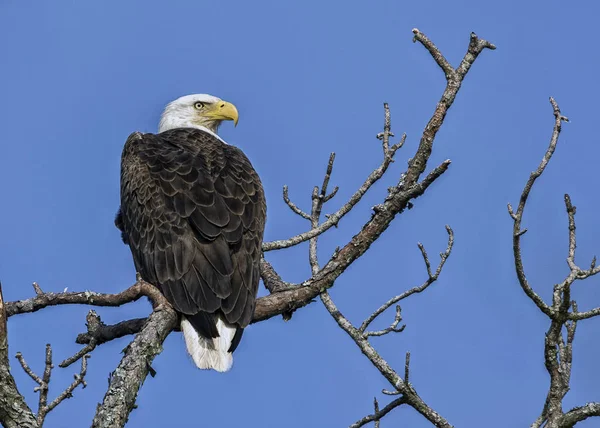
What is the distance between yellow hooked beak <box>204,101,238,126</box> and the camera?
10.4 m

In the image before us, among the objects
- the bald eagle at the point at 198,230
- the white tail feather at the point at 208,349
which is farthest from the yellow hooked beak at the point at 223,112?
the white tail feather at the point at 208,349

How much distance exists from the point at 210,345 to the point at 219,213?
1161 mm

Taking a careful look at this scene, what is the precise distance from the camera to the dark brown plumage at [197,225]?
6.96m

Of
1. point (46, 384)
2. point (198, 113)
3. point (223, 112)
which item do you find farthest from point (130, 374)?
point (198, 113)

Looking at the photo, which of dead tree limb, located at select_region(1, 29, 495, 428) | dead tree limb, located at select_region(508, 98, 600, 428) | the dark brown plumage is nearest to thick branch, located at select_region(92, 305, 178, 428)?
dead tree limb, located at select_region(1, 29, 495, 428)

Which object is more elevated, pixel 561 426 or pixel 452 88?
pixel 452 88

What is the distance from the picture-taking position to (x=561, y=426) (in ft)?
18.4

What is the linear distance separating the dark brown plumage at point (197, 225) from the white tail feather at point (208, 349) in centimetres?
6

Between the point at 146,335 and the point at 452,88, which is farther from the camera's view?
the point at 452,88

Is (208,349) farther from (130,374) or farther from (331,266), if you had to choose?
(130,374)

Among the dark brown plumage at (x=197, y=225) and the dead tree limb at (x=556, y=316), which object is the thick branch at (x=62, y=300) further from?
the dead tree limb at (x=556, y=316)

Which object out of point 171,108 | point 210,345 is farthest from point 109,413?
point 171,108

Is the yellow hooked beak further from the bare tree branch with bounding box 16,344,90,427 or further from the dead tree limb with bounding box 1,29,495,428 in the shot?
the bare tree branch with bounding box 16,344,90,427

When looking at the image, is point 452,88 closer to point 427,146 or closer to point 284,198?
point 427,146
